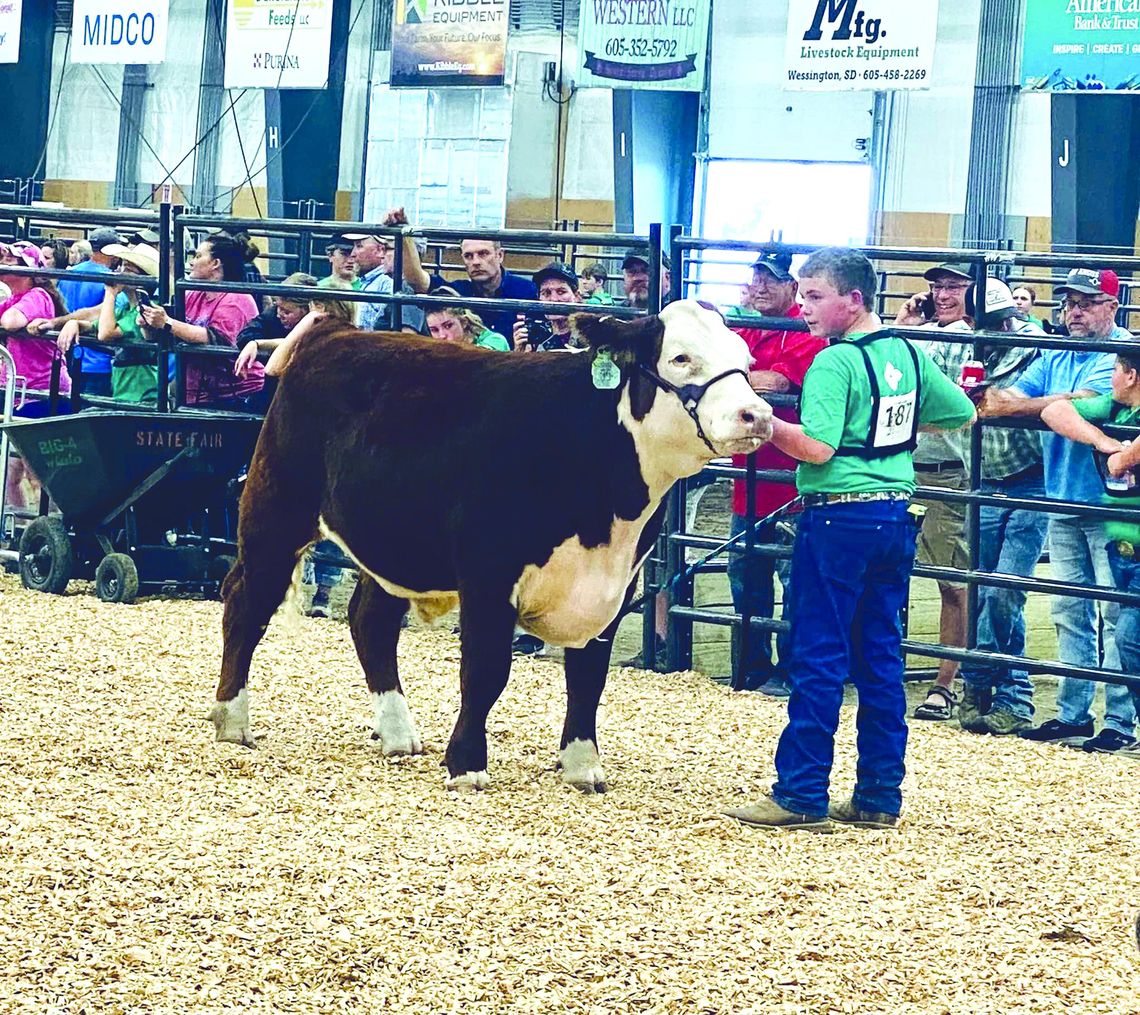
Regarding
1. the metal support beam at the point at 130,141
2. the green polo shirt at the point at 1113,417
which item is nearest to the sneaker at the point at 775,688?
the green polo shirt at the point at 1113,417

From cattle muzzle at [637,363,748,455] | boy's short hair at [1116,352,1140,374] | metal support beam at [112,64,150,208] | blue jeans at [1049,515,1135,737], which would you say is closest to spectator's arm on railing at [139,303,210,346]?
blue jeans at [1049,515,1135,737]

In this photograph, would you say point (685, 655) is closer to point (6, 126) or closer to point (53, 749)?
point (53, 749)

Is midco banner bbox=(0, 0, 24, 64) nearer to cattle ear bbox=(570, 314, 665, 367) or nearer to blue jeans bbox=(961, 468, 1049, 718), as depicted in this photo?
blue jeans bbox=(961, 468, 1049, 718)

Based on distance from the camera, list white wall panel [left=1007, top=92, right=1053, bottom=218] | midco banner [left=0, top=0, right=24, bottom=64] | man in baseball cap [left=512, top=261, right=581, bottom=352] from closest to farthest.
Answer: man in baseball cap [left=512, top=261, right=581, bottom=352] → white wall panel [left=1007, top=92, right=1053, bottom=218] → midco banner [left=0, top=0, right=24, bottom=64]

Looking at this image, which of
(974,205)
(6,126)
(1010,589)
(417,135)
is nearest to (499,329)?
(1010,589)

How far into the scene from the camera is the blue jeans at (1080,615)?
24.2 ft

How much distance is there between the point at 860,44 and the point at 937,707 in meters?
9.98

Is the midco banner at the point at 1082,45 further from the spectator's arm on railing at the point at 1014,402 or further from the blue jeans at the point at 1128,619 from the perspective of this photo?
the blue jeans at the point at 1128,619

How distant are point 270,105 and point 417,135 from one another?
87.6 inches

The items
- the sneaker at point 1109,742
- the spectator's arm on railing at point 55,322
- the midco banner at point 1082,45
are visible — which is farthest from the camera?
the midco banner at point 1082,45

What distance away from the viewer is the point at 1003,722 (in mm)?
7504

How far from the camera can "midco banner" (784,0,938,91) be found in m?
16.0

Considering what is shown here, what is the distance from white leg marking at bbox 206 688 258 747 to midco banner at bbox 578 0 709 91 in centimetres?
1357

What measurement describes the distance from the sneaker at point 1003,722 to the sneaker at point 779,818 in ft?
6.97
